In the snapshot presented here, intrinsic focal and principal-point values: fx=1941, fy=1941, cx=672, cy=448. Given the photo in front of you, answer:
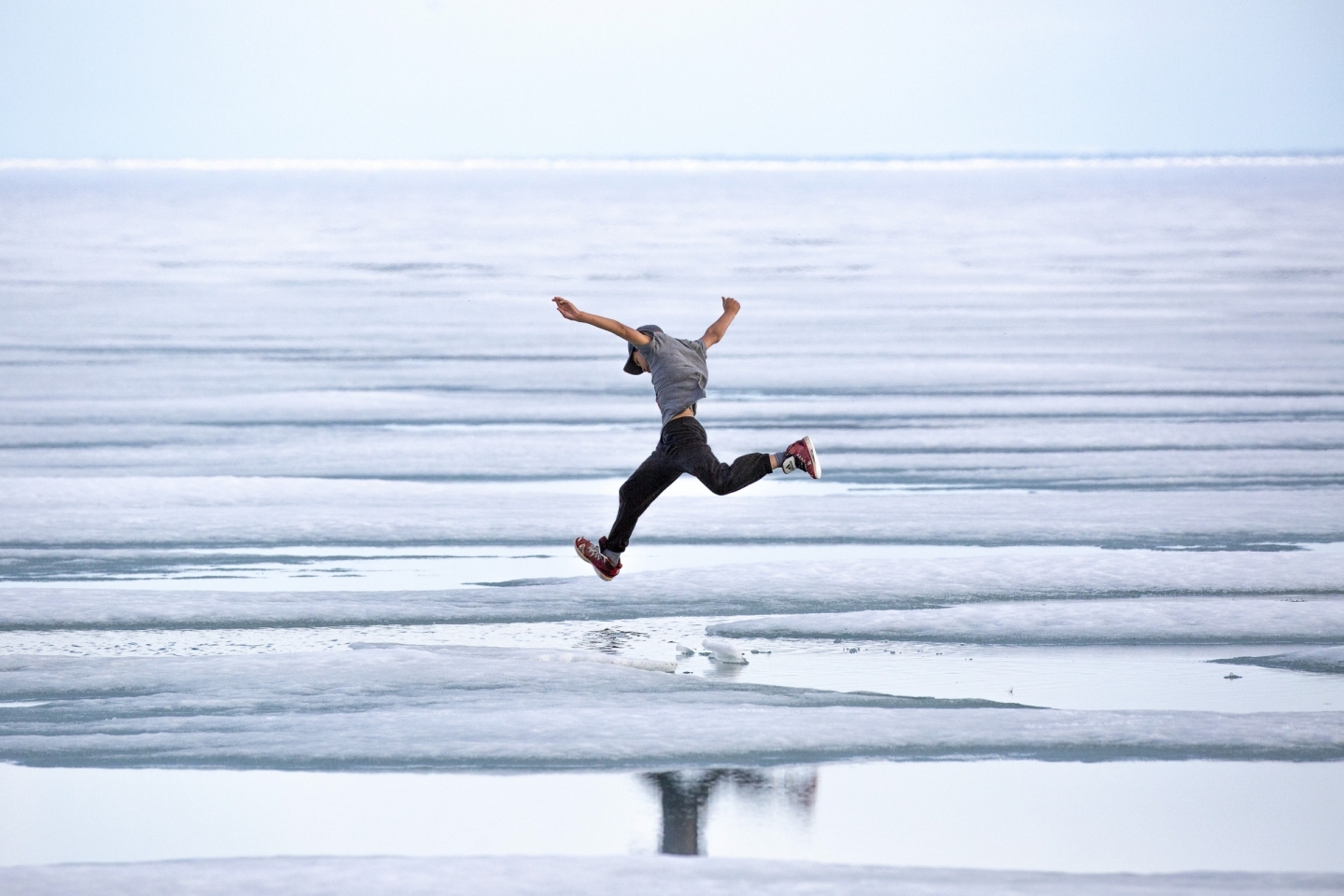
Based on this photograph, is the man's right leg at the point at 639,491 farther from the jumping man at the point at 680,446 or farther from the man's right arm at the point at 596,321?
the man's right arm at the point at 596,321

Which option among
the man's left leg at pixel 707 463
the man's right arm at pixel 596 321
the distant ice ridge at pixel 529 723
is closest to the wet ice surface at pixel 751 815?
the distant ice ridge at pixel 529 723

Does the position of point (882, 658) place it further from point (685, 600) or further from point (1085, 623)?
point (685, 600)

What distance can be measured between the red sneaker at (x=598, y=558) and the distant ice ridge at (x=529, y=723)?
1.35 metres

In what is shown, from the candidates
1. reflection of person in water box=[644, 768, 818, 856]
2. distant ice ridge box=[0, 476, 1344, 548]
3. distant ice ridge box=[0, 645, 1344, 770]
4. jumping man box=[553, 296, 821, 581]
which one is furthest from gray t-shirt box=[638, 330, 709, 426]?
reflection of person in water box=[644, 768, 818, 856]

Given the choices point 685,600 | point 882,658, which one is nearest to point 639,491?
point 685,600

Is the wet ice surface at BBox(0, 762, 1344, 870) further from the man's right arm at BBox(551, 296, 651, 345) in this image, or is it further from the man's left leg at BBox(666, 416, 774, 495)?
the man's left leg at BBox(666, 416, 774, 495)

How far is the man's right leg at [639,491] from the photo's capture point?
323 inches

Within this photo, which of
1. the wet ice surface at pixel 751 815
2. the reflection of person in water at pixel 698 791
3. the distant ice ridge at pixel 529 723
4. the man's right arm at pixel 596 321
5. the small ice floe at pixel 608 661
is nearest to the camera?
the wet ice surface at pixel 751 815

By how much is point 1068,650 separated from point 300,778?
122 inches

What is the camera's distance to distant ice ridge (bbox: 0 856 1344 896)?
4805 mm

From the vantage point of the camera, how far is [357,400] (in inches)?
627

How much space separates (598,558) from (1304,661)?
2930mm

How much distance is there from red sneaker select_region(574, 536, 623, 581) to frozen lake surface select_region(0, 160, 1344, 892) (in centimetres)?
15

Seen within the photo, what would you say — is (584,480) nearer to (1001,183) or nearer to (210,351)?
(210,351)
